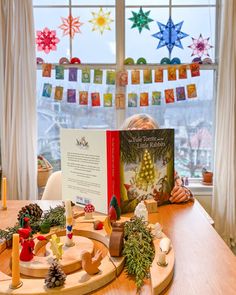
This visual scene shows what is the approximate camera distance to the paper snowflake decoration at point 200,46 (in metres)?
3.02

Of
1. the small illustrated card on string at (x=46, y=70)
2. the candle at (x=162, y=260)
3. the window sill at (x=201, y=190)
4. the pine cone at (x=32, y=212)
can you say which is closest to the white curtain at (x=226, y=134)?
the window sill at (x=201, y=190)

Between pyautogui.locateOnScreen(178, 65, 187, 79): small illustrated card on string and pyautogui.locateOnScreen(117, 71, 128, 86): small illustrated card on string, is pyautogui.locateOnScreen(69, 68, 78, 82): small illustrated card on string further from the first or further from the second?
pyautogui.locateOnScreen(178, 65, 187, 79): small illustrated card on string

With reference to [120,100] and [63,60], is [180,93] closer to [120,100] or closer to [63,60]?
[120,100]

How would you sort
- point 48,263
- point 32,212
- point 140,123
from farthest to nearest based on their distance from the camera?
point 140,123, point 32,212, point 48,263

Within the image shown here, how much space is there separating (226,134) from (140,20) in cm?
131

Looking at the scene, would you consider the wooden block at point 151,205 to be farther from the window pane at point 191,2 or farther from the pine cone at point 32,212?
the window pane at point 191,2

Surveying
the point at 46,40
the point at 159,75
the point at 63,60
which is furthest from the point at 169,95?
the point at 46,40

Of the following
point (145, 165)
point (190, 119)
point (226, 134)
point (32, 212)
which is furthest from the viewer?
point (190, 119)

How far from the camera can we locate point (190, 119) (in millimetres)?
3107

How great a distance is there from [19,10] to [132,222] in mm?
2455

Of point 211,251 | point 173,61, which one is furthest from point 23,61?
point 211,251

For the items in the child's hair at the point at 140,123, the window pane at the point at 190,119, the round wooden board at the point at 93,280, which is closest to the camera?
the round wooden board at the point at 93,280

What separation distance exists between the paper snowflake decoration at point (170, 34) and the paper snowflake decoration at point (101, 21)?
0.47 meters

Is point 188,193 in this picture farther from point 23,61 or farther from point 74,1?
point 74,1
